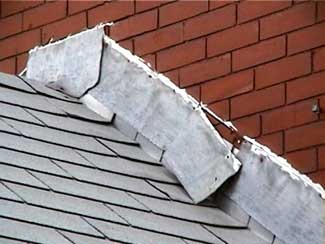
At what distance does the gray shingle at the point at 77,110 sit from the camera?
5.16m

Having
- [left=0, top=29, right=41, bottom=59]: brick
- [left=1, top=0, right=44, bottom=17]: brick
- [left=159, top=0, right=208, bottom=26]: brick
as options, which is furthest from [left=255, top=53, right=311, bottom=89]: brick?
[left=1, top=0, right=44, bottom=17]: brick

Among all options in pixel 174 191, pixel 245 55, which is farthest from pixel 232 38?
pixel 174 191

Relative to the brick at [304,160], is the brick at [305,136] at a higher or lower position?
higher

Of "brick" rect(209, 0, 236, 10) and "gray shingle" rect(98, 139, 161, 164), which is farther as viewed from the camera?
"brick" rect(209, 0, 236, 10)

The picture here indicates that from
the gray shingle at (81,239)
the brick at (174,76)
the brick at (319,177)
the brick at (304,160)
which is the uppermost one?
the gray shingle at (81,239)

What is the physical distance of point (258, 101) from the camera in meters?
6.24

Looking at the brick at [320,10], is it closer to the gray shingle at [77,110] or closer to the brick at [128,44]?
the brick at [128,44]

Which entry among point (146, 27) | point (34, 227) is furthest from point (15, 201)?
point (146, 27)

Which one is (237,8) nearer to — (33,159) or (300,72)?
(300,72)

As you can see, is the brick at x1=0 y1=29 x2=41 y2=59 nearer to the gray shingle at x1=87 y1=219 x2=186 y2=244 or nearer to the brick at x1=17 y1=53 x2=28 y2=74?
the brick at x1=17 y1=53 x2=28 y2=74

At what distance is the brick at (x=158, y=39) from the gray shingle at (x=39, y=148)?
210 cm

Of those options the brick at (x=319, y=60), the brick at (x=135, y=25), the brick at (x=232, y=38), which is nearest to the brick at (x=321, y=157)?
the brick at (x=319, y=60)

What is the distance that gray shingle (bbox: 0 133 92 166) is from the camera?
4.59m

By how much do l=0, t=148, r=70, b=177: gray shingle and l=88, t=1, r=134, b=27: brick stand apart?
8.45ft
